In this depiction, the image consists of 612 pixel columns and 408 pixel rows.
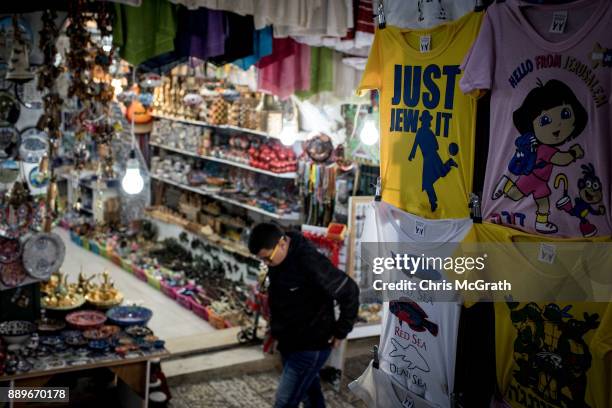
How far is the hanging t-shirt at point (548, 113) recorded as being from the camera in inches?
85.6

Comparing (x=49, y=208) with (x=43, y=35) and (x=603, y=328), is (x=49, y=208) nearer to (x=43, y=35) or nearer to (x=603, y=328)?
(x=43, y=35)

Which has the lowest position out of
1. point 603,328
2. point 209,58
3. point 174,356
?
point 174,356

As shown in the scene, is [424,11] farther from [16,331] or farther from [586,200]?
[16,331]

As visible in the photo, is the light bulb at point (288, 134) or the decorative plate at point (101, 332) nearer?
the decorative plate at point (101, 332)

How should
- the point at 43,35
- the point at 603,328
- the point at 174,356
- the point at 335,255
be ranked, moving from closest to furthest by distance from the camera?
the point at 603,328, the point at 43,35, the point at 335,255, the point at 174,356

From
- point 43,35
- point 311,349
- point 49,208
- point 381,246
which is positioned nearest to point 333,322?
point 311,349

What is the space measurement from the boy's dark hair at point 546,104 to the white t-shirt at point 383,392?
130 centimetres

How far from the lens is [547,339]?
2.42 m

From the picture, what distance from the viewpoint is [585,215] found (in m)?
2.24

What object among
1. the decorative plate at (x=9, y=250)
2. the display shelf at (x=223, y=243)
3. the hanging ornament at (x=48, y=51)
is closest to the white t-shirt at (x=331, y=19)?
the hanging ornament at (x=48, y=51)

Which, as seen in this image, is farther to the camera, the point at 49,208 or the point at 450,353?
the point at 49,208

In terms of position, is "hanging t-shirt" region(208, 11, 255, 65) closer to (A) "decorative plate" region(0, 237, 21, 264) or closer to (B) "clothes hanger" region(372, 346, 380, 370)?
(A) "decorative plate" region(0, 237, 21, 264)

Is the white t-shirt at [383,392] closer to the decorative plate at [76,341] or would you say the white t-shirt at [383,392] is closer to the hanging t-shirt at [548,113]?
the hanging t-shirt at [548,113]

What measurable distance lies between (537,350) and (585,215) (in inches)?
21.7
